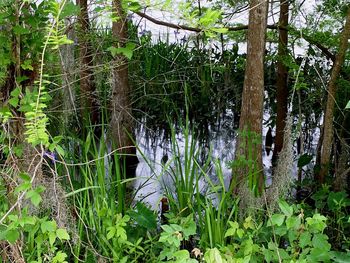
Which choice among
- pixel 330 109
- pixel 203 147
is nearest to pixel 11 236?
pixel 330 109

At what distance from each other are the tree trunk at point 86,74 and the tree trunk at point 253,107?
908mm

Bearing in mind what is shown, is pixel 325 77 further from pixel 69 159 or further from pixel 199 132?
pixel 69 159

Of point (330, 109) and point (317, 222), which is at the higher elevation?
point (330, 109)

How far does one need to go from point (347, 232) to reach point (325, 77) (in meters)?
1.83

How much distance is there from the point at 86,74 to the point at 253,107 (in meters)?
1.24

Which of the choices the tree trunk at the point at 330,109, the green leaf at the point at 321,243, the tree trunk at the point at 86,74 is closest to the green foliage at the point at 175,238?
the green leaf at the point at 321,243

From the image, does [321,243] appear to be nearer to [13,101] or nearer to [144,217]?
[144,217]

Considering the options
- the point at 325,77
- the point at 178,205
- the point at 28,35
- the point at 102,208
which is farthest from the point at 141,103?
the point at 28,35

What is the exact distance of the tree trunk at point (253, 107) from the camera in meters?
3.00

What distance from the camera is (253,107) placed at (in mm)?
3164

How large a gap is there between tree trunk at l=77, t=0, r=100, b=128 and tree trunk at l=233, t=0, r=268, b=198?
35.7 inches

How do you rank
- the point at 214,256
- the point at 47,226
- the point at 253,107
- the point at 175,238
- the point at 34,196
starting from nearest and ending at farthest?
the point at 34,196 → the point at 214,256 → the point at 47,226 → the point at 175,238 → the point at 253,107

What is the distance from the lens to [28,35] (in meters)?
2.11

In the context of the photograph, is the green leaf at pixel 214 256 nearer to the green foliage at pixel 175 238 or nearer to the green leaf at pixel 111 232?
the green foliage at pixel 175 238
